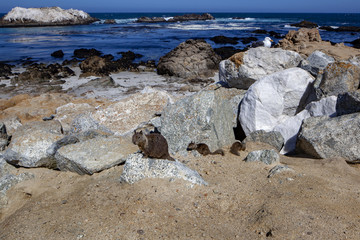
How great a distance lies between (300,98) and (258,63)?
1.33 metres

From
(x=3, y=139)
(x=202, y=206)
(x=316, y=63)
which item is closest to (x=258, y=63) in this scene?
(x=316, y=63)

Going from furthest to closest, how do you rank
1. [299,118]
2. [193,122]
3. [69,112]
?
[69,112]
[299,118]
[193,122]

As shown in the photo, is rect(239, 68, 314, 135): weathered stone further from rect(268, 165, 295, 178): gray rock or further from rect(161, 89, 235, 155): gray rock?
rect(268, 165, 295, 178): gray rock

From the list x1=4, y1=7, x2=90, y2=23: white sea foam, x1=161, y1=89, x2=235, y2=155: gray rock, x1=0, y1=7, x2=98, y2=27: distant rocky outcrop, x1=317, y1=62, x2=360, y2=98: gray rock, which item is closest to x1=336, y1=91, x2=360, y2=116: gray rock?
x1=317, y1=62, x2=360, y2=98: gray rock

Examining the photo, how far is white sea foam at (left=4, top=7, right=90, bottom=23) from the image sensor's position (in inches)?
2171

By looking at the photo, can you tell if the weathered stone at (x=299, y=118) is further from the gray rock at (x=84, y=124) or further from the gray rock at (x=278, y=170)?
the gray rock at (x=84, y=124)

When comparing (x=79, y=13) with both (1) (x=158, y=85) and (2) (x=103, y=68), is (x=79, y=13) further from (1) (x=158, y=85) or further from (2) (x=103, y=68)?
(1) (x=158, y=85)

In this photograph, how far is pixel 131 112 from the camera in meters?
6.57

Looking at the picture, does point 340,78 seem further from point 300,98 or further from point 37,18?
point 37,18

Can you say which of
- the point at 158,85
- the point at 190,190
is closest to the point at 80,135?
the point at 190,190

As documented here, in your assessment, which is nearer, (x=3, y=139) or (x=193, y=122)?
(x=193, y=122)

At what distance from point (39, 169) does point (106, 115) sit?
206 centimetres

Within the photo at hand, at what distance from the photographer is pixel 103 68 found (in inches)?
636

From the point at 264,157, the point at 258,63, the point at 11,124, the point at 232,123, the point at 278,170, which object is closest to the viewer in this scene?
the point at 278,170
